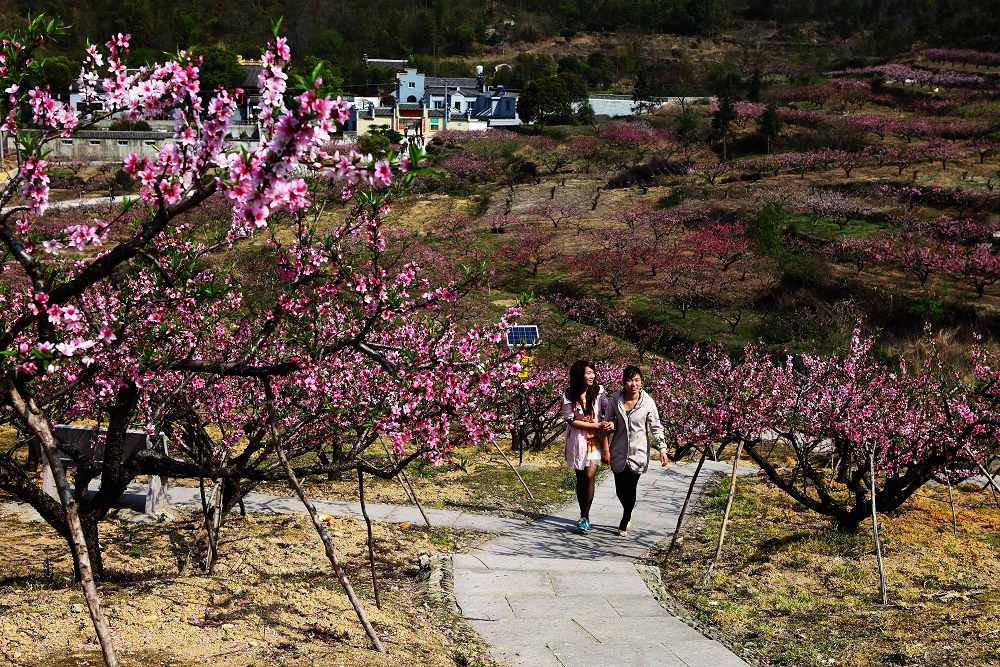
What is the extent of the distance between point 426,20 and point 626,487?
122319 mm

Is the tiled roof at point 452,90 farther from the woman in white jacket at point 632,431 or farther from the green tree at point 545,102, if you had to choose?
the woman in white jacket at point 632,431

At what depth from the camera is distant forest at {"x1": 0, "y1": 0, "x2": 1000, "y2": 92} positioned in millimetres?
114250

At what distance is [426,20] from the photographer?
12350cm

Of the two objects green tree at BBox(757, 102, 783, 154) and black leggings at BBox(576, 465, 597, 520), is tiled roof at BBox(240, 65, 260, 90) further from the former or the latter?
black leggings at BBox(576, 465, 597, 520)

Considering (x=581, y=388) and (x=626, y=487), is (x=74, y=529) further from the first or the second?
(x=626, y=487)

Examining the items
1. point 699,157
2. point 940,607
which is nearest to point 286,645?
point 940,607

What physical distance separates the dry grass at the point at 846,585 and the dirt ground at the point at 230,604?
2330 mm

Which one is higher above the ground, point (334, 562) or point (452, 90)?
point (452, 90)

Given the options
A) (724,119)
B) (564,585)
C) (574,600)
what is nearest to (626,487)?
(564,585)

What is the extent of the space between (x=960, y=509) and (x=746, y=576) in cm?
442

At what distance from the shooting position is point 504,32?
125 meters

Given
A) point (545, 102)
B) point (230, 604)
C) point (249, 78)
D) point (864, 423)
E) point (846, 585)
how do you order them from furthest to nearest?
point (249, 78) < point (545, 102) < point (864, 423) < point (846, 585) < point (230, 604)

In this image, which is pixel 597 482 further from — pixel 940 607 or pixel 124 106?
pixel 124 106

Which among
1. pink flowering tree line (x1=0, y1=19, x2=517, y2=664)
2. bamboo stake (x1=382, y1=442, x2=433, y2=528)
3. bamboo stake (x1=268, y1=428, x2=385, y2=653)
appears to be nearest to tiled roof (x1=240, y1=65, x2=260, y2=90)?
bamboo stake (x1=382, y1=442, x2=433, y2=528)
